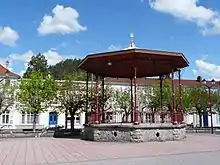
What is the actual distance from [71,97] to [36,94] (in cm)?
620

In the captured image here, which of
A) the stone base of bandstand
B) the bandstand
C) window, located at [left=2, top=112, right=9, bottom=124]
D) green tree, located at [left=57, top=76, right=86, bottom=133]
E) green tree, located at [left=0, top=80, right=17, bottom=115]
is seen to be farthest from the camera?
window, located at [left=2, top=112, right=9, bottom=124]

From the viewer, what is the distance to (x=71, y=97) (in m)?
33.3

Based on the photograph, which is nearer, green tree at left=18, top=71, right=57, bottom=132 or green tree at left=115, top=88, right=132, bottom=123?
green tree at left=18, top=71, right=57, bottom=132

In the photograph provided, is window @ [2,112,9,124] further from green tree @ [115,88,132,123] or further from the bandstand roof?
the bandstand roof

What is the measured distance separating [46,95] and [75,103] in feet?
19.8

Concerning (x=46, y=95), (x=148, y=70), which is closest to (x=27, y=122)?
(x=46, y=95)

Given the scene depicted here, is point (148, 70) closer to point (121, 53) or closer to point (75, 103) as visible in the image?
point (121, 53)

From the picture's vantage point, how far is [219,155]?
12836 mm

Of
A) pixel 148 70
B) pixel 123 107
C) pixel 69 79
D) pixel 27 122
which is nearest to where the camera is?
pixel 148 70

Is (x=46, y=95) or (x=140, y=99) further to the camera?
(x=140, y=99)

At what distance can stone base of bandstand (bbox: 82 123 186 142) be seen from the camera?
18453 mm

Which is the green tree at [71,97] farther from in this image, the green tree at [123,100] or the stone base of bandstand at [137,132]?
the stone base of bandstand at [137,132]

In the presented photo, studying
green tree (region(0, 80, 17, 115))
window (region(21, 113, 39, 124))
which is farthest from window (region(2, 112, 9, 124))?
green tree (region(0, 80, 17, 115))

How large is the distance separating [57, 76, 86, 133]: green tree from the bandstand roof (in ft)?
23.1
